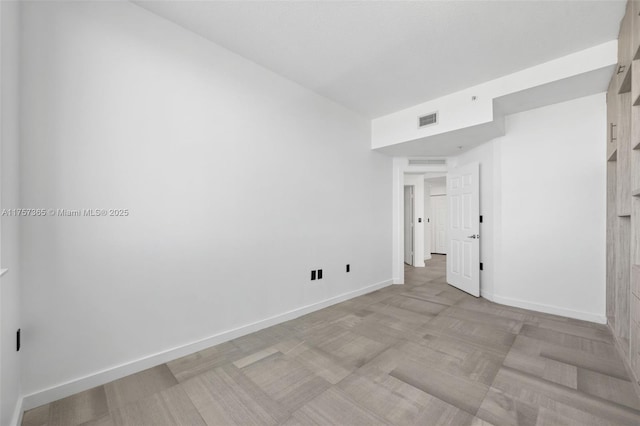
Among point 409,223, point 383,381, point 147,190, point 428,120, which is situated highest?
point 428,120

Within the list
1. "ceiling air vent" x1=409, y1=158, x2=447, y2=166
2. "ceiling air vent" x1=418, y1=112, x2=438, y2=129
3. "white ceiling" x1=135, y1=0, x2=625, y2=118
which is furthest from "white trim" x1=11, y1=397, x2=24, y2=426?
"ceiling air vent" x1=409, y1=158, x2=447, y2=166

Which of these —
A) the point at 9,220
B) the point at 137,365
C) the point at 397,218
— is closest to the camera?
the point at 9,220

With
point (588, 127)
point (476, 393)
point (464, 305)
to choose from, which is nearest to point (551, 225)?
point (588, 127)

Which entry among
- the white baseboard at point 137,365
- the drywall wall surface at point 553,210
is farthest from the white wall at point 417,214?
the white baseboard at point 137,365

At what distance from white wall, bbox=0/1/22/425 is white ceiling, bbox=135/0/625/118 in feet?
3.16

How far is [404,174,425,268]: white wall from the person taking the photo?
21.4 ft

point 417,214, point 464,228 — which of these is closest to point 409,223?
point 417,214

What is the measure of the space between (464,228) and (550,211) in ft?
3.85

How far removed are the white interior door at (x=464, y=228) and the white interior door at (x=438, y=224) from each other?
4.53m

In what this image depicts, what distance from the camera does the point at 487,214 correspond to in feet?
13.1

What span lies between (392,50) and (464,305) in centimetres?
324

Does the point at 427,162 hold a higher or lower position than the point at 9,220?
higher

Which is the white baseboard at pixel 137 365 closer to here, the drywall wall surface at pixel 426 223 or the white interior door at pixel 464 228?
the white interior door at pixel 464 228

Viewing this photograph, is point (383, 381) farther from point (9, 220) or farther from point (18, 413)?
point (9, 220)
